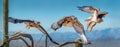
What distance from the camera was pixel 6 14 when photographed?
0.50 metres

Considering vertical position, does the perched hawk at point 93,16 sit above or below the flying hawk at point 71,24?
above

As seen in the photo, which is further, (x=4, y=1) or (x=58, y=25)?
(x=4, y=1)

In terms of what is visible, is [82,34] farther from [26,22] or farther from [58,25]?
[26,22]

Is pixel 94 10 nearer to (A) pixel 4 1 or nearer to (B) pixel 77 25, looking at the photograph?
(B) pixel 77 25

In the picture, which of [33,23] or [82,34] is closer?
[82,34]

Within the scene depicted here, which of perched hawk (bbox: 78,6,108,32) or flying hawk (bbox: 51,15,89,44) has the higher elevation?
perched hawk (bbox: 78,6,108,32)

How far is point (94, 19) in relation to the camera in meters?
0.37

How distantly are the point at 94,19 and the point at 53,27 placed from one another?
84 mm

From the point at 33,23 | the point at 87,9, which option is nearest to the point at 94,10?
the point at 87,9

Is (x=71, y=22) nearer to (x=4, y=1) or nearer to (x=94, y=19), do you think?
(x=94, y=19)

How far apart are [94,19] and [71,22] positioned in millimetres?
49

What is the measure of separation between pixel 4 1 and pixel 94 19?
0.27m

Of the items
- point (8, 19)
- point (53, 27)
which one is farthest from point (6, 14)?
point (53, 27)

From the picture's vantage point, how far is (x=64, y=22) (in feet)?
1.30
